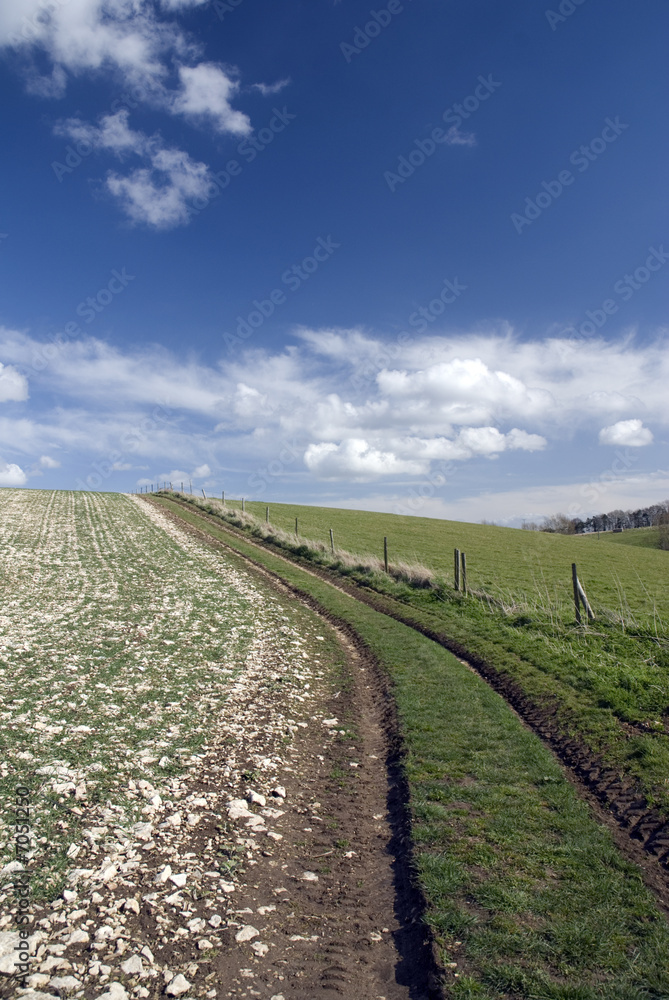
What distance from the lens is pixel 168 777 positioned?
26.7 ft

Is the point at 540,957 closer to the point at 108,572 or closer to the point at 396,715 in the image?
the point at 396,715

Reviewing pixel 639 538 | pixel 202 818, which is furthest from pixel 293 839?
pixel 639 538

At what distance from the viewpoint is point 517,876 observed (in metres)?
6.10

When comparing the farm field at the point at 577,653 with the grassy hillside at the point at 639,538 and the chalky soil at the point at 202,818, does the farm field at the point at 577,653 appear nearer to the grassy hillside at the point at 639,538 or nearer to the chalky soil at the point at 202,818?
the chalky soil at the point at 202,818

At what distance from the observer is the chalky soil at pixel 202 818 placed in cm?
493

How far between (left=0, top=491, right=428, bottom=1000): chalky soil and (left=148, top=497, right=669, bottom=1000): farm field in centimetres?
47

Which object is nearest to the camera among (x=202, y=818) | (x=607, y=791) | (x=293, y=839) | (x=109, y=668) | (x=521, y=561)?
(x=293, y=839)

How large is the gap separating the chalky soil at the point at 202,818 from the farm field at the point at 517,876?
47 cm

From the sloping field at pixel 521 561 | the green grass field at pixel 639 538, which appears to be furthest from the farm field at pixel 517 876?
the green grass field at pixel 639 538

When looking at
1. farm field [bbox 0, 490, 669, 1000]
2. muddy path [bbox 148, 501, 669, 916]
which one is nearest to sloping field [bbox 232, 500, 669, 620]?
muddy path [bbox 148, 501, 669, 916]

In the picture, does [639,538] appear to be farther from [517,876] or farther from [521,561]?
[517,876]

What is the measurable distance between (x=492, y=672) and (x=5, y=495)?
215ft

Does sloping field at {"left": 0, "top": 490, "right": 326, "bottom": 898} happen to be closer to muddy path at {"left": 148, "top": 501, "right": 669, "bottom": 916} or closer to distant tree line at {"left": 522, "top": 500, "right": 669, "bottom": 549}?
muddy path at {"left": 148, "top": 501, "right": 669, "bottom": 916}

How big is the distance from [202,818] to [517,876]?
3985mm
